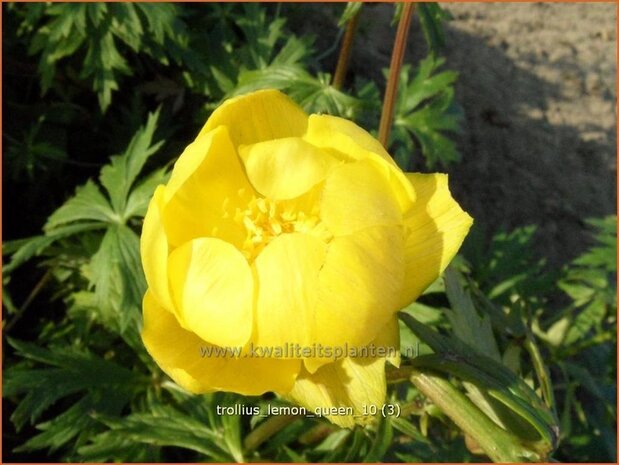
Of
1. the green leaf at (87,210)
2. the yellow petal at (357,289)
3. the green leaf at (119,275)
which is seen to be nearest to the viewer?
the yellow petal at (357,289)

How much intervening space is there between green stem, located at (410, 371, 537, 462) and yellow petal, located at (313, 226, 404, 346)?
0.46ft

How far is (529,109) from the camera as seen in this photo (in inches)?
115

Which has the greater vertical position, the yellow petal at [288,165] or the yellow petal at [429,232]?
the yellow petal at [288,165]

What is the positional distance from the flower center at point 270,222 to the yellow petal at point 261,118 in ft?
0.29

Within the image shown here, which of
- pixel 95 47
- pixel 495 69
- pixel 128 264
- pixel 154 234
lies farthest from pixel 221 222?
pixel 495 69

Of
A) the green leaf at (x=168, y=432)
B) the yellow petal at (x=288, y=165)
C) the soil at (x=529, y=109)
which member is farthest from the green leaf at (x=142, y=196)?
the soil at (x=529, y=109)

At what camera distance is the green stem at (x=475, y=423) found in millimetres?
922

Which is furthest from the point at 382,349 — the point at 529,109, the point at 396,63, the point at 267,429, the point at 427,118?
the point at 529,109

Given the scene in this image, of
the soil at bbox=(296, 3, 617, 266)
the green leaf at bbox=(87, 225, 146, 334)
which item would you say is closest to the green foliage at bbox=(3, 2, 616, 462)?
the green leaf at bbox=(87, 225, 146, 334)

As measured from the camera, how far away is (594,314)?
1963 millimetres

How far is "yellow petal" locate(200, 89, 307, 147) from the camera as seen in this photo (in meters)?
1.01

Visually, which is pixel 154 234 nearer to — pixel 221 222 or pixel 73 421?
pixel 221 222

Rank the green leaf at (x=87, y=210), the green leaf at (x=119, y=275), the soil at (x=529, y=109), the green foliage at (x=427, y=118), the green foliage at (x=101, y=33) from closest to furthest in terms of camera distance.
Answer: the green leaf at (x=119, y=275) < the green leaf at (x=87, y=210) < the green foliage at (x=101, y=33) < the green foliage at (x=427, y=118) < the soil at (x=529, y=109)

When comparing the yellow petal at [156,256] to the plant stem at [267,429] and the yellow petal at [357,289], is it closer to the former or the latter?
the yellow petal at [357,289]
